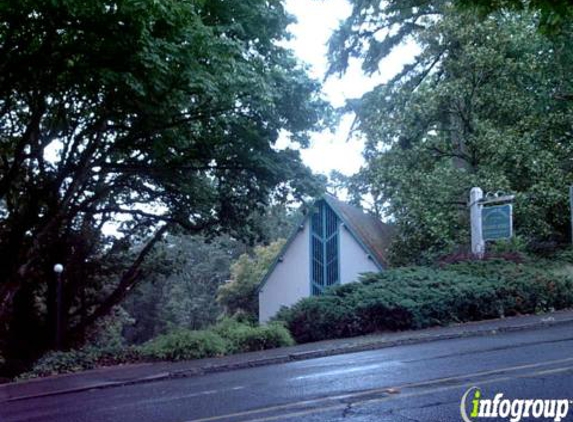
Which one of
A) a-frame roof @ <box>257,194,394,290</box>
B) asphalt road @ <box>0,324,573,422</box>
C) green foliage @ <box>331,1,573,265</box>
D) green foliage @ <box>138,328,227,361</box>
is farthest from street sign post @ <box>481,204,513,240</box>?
green foliage @ <box>138,328,227,361</box>

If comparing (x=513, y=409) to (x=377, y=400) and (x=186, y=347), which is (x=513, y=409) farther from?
(x=186, y=347)

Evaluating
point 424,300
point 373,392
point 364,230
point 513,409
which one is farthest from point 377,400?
point 364,230

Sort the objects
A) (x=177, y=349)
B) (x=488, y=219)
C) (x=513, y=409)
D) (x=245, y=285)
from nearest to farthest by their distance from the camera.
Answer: (x=513, y=409), (x=177, y=349), (x=488, y=219), (x=245, y=285)

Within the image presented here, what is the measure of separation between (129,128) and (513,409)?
506 inches

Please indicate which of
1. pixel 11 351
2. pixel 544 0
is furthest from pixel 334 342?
pixel 11 351

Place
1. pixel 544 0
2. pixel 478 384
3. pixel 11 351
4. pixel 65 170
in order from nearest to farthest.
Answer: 1. pixel 544 0
2. pixel 478 384
3. pixel 65 170
4. pixel 11 351

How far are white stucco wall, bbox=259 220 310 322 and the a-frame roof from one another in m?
0.28

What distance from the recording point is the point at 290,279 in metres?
33.6

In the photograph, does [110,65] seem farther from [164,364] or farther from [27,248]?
[27,248]

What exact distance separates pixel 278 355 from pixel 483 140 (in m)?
14.1

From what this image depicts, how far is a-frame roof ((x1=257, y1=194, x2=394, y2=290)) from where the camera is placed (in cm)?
2983

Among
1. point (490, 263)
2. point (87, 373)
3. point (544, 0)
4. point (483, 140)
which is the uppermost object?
point (483, 140)

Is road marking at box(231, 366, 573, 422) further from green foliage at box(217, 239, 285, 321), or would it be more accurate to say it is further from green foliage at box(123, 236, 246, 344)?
green foliage at box(123, 236, 246, 344)

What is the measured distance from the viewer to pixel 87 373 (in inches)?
532
